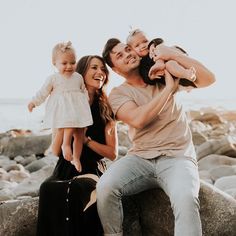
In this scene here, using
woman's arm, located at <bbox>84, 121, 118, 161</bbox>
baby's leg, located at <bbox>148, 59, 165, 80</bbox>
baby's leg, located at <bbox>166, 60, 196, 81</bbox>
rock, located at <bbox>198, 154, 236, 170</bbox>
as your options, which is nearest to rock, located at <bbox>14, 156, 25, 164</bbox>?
rock, located at <bbox>198, 154, 236, 170</bbox>

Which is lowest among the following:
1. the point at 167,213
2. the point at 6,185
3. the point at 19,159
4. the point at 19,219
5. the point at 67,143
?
the point at 19,159

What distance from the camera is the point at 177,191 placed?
3.57 metres

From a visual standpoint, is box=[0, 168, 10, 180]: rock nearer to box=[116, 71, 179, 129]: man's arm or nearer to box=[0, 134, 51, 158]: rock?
box=[0, 134, 51, 158]: rock

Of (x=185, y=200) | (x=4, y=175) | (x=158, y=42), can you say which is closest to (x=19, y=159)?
(x=4, y=175)

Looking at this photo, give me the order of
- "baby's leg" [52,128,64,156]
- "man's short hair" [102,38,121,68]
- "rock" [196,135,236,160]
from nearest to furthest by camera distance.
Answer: "baby's leg" [52,128,64,156], "man's short hair" [102,38,121,68], "rock" [196,135,236,160]

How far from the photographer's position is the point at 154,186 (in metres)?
4.06

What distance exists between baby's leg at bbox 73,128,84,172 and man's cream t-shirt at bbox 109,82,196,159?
1.10 ft

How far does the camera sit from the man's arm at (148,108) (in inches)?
154

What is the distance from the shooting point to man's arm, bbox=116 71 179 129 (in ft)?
12.9

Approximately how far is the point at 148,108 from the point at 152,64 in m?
0.57

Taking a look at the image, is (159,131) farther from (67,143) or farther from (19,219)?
(19,219)

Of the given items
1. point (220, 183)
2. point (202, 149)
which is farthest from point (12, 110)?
point (220, 183)

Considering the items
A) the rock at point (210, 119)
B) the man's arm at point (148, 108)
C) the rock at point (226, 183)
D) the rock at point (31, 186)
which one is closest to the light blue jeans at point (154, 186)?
the man's arm at point (148, 108)

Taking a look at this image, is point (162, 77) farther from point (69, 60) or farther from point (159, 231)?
point (159, 231)
